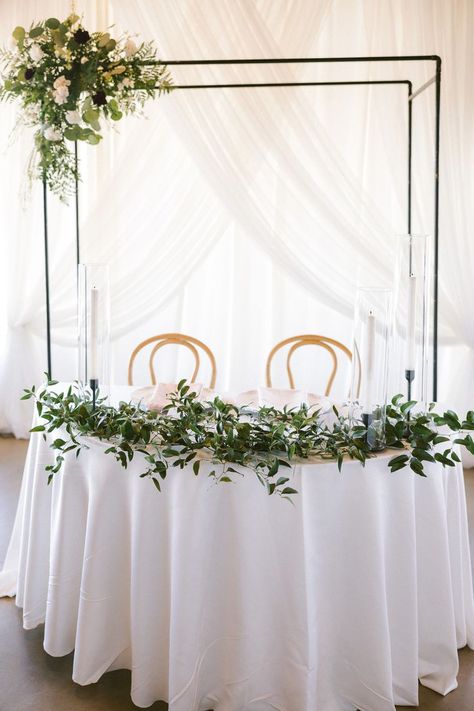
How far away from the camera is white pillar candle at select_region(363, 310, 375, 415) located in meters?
2.02

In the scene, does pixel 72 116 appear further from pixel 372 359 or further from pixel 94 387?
pixel 372 359

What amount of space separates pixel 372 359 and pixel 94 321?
2.93 ft

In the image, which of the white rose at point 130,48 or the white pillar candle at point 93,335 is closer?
the white pillar candle at point 93,335

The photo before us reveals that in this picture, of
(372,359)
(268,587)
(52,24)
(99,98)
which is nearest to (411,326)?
(372,359)

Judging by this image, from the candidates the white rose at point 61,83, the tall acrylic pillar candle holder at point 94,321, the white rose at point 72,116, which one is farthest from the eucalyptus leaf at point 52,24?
the tall acrylic pillar candle holder at point 94,321

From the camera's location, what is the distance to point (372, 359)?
6.70 ft

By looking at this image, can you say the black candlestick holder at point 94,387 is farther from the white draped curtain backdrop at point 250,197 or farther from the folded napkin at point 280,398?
the white draped curtain backdrop at point 250,197

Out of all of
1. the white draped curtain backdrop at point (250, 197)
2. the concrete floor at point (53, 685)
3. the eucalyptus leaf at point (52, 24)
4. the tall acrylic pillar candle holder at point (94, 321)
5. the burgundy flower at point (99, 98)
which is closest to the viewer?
the concrete floor at point (53, 685)

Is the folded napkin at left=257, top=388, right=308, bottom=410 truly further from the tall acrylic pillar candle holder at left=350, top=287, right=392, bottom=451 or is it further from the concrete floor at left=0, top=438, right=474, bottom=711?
the concrete floor at left=0, top=438, right=474, bottom=711

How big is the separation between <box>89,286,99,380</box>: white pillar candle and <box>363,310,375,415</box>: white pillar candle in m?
0.87

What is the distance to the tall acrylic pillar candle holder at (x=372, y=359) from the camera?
2.01 metres

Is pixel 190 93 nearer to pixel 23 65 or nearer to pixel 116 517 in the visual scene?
pixel 23 65

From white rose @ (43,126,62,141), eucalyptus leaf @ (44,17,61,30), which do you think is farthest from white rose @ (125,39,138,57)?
white rose @ (43,126,62,141)

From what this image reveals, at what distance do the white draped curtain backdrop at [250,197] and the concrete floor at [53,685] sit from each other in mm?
1848
